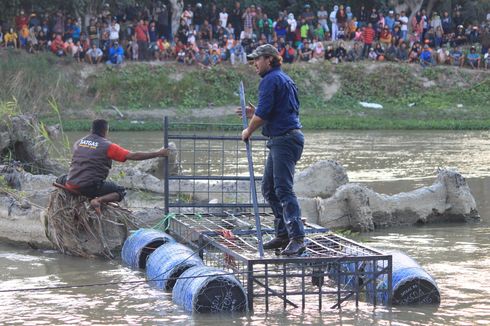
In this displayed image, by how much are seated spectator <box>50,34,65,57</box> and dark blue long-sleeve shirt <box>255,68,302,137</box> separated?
29545mm

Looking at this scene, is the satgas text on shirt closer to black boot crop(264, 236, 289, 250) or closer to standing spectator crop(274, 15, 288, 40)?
black boot crop(264, 236, 289, 250)

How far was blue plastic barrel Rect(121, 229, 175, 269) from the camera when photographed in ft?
41.1

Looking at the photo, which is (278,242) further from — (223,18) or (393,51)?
(393,51)

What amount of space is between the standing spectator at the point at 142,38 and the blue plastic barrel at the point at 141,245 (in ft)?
90.9

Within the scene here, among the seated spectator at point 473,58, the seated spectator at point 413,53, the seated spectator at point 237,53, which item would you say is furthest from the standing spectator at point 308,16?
the seated spectator at point 473,58

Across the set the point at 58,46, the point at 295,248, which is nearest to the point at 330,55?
the point at 58,46

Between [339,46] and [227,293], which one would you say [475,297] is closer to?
[227,293]

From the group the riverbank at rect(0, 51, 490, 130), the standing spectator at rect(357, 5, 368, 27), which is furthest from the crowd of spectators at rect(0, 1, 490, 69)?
the standing spectator at rect(357, 5, 368, 27)

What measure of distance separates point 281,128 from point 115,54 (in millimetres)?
30171

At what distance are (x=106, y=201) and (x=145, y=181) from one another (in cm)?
390

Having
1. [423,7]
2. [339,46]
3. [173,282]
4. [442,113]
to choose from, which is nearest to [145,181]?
[173,282]

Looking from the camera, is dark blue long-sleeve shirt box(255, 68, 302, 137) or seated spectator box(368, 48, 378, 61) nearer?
dark blue long-sleeve shirt box(255, 68, 302, 137)

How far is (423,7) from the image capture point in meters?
46.8

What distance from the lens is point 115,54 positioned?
39.9 metres
